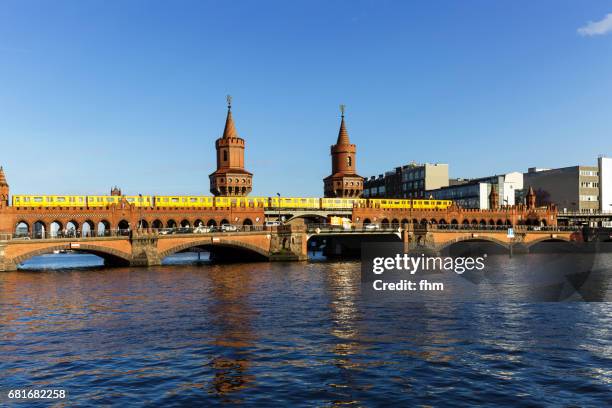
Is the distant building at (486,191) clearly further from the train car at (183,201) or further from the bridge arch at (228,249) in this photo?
the bridge arch at (228,249)

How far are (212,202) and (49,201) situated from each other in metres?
30.4

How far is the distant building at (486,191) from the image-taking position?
592ft

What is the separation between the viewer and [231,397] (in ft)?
78.2

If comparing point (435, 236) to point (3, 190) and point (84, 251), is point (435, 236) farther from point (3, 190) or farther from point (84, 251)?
point (3, 190)

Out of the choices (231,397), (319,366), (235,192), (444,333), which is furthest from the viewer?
(235,192)

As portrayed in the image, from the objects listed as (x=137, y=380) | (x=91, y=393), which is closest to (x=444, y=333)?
(x=137, y=380)

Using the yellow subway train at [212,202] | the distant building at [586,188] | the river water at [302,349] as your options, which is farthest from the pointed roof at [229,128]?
the distant building at [586,188]

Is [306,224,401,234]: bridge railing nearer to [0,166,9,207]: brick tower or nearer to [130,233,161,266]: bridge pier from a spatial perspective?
[130,233,161,266]: bridge pier

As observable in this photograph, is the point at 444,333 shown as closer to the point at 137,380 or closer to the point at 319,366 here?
the point at 319,366

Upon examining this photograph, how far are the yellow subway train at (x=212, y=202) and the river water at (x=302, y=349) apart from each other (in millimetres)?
47626

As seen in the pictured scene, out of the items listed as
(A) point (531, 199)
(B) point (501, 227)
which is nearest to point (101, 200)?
(B) point (501, 227)

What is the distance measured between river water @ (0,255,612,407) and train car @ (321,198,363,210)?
75183 millimetres

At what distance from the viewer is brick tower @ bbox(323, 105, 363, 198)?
147m

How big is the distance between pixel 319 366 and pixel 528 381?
9869 mm
